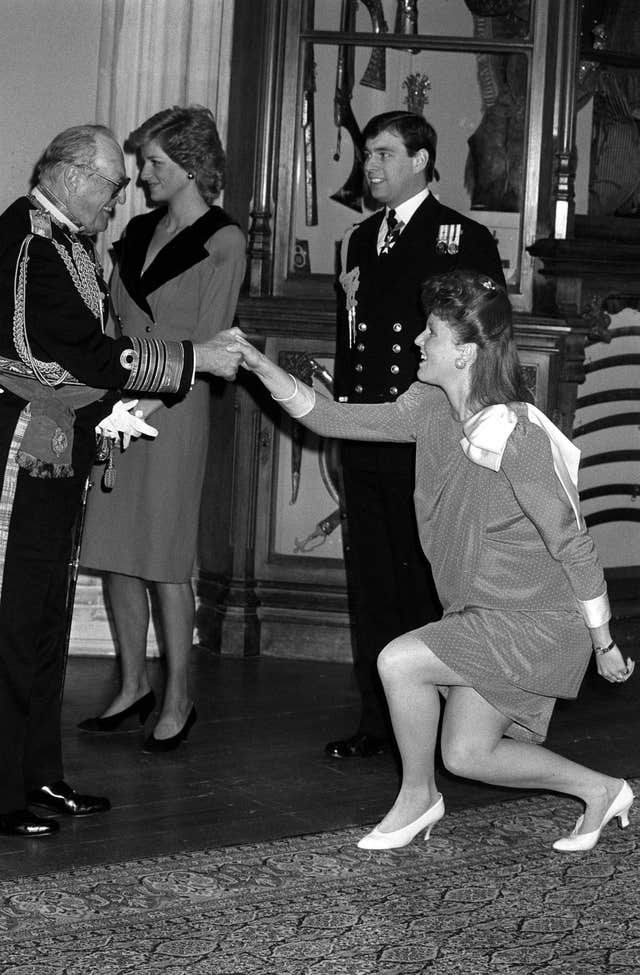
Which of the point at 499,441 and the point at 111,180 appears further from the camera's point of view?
the point at 111,180

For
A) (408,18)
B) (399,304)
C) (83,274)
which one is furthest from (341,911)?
(408,18)

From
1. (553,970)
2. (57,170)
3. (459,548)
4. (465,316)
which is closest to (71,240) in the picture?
(57,170)

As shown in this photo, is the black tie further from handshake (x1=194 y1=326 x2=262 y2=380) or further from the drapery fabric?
the drapery fabric

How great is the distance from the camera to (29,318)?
315cm

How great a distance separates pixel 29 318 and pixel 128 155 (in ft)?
6.46

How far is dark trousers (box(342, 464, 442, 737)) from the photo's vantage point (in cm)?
397

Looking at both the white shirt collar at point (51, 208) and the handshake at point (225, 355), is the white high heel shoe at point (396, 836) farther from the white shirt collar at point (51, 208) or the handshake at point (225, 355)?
the white shirt collar at point (51, 208)

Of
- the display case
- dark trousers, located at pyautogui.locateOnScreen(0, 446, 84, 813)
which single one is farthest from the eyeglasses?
the display case

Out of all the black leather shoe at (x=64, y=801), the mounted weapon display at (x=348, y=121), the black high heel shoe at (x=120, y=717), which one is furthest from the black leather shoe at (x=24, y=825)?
the mounted weapon display at (x=348, y=121)

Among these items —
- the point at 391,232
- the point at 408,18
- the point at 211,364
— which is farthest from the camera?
the point at 408,18

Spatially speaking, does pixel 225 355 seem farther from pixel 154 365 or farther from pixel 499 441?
pixel 499 441

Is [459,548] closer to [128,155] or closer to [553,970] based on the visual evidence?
[553,970]

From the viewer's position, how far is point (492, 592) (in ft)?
10.4

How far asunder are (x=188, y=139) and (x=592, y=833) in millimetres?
2024
